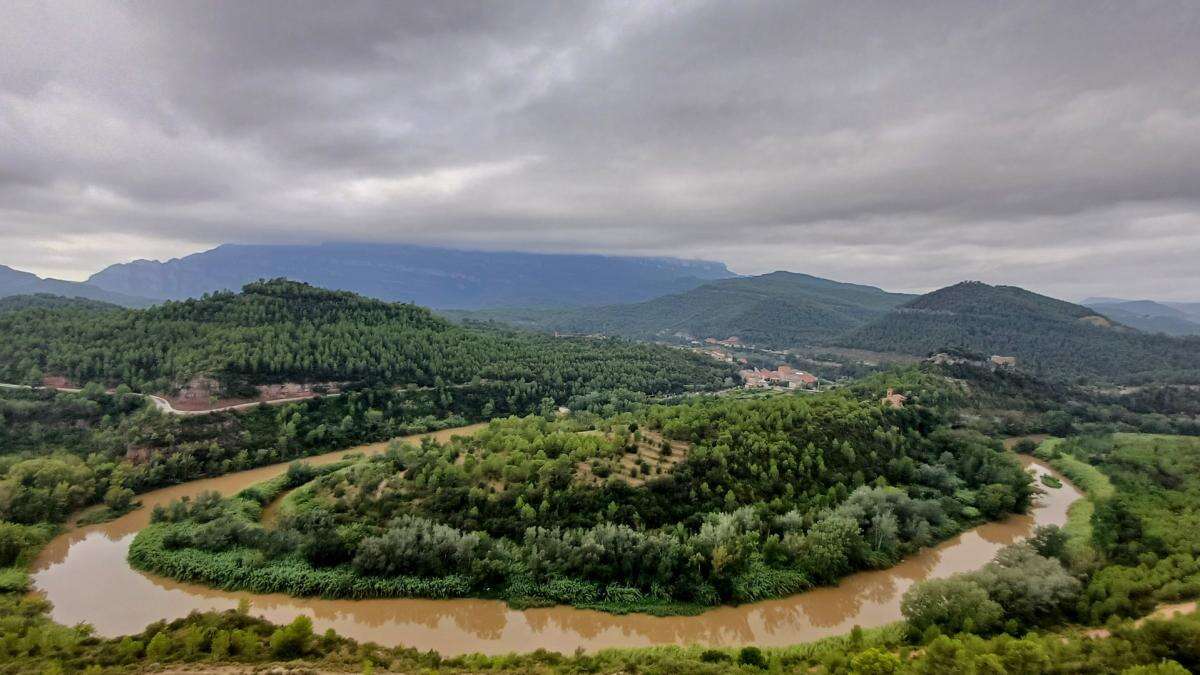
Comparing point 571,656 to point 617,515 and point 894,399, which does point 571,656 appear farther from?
point 894,399

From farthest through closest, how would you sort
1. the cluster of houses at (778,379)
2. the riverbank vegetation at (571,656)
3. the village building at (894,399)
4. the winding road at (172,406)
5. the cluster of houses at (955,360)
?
the cluster of houses at (778,379)
the cluster of houses at (955,360)
the village building at (894,399)
the winding road at (172,406)
the riverbank vegetation at (571,656)

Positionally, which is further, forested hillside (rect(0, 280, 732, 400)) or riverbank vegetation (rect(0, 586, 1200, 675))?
forested hillside (rect(0, 280, 732, 400))

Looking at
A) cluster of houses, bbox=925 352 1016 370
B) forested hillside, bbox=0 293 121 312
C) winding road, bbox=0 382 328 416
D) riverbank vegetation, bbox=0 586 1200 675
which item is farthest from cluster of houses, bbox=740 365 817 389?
forested hillside, bbox=0 293 121 312

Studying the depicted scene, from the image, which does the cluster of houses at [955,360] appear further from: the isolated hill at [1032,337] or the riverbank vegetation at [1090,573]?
the riverbank vegetation at [1090,573]

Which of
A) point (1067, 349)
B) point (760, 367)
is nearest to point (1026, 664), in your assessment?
point (760, 367)

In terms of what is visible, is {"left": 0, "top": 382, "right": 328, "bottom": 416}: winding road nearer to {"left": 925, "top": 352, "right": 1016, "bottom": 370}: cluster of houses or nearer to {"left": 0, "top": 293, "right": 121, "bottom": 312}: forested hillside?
{"left": 0, "top": 293, "right": 121, "bottom": 312}: forested hillside

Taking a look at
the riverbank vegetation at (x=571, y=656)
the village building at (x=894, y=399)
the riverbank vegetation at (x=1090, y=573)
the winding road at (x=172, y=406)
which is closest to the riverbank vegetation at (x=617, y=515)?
the riverbank vegetation at (x=571, y=656)

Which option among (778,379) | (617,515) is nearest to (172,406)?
(617,515)
